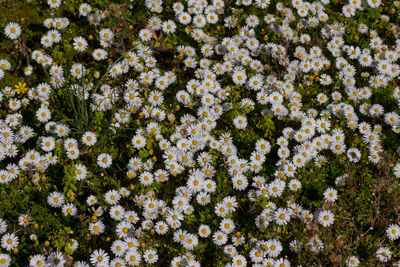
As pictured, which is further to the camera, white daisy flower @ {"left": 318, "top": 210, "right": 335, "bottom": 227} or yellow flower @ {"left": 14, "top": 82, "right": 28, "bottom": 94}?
yellow flower @ {"left": 14, "top": 82, "right": 28, "bottom": 94}

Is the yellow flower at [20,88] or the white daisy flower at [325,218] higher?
the white daisy flower at [325,218]

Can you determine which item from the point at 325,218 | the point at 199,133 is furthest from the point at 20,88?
the point at 325,218

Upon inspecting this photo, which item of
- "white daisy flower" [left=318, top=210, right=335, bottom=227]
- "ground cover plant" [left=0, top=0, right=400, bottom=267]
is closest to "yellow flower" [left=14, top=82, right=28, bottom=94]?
"ground cover plant" [left=0, top=0, right=400, bottom=267]

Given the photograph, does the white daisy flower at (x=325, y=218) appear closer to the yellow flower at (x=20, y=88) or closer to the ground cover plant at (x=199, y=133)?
the ground cover plant at (x=199, y=133)

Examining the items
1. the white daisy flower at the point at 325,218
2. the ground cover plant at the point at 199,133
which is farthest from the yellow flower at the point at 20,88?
the white daisy flower at the point at 325,218

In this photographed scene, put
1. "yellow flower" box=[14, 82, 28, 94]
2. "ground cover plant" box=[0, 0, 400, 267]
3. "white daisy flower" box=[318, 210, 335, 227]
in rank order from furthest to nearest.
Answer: "yellow flower" box=[14, 82, 28, 94], "white daisy flower" box=[318, 210, 335, 227], "ground cover plant" box=[0, 0, 400, 267]

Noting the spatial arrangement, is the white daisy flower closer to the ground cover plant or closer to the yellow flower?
the ground cover plant

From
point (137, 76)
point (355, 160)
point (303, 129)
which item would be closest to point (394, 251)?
point (355, 160)

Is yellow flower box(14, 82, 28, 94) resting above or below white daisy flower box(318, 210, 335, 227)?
below
